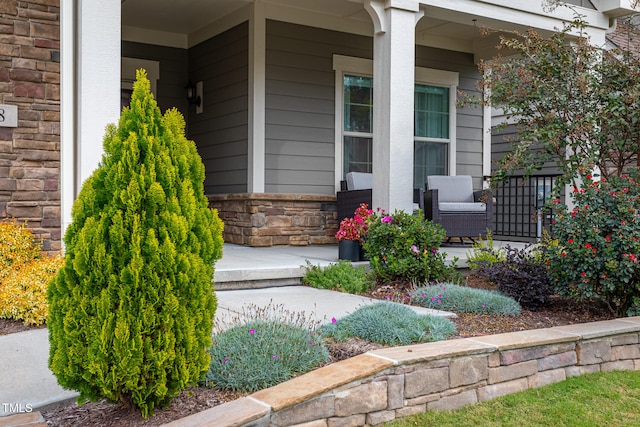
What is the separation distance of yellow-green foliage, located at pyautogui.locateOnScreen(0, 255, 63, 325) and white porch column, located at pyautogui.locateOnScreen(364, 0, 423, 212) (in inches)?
122

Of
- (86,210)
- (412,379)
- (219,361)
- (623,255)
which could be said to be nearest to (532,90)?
(623,255)

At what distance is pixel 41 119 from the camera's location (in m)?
4.62

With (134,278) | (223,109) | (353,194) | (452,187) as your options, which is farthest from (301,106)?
(134,278)

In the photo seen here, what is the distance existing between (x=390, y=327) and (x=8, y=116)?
321 centimetres

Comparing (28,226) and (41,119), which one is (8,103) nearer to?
(41,119)

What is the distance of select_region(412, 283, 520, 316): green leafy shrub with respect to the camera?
400cm

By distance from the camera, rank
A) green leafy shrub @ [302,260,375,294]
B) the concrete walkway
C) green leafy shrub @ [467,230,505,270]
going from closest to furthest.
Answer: the concrete walkway < green leafy shrub @ [302,260,375,294] < green leafy shrub @ [467,230,505,270]

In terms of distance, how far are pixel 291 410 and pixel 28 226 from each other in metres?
3.22

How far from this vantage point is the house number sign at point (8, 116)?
176 inches

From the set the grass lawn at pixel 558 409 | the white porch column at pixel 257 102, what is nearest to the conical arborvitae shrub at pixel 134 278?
the grass lawn at pixel 558 409

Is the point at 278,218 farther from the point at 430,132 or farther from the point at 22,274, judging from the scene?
the point at 22,274

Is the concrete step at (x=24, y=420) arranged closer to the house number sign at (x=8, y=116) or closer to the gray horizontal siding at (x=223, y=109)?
the house number sign at (x=8, y=116)

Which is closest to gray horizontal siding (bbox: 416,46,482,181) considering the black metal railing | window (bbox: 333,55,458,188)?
window (bbox: 333,55,458,188)

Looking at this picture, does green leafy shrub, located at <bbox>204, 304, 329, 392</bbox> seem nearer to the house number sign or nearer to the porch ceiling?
the house number sign
